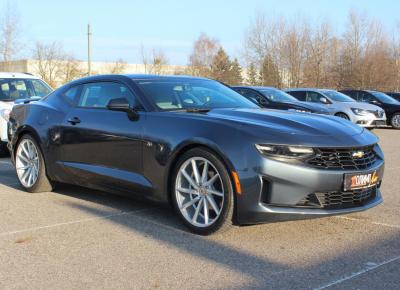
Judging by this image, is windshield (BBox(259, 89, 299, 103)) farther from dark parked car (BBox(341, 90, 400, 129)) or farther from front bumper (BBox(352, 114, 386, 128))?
dark parked car (BBox(341, 90, 400, 129))

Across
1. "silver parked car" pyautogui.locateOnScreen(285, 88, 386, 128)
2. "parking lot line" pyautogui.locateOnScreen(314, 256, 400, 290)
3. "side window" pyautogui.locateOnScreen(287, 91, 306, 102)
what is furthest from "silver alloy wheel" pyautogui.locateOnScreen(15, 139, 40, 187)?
"side window" pyautogui.locateOnScreen(287, 91, 306, 102)

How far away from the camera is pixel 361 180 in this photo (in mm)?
4500

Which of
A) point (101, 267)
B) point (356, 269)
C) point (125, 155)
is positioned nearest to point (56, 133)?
point (125, 155)

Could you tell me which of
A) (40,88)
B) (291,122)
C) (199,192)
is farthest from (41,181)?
(40,88)

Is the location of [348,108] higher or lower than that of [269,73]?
lower

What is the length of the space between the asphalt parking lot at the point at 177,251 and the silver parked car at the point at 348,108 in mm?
11666

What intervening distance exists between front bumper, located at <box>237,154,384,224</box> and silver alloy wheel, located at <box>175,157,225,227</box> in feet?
0.92

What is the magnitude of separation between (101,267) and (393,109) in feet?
60.2

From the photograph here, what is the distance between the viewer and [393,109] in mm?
20250

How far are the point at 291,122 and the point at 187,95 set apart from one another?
4.27 feet

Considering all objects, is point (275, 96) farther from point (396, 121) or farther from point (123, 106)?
point (123, 106)

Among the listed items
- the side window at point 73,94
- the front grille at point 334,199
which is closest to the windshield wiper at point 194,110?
the front grille at point 334,199

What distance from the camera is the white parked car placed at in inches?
386

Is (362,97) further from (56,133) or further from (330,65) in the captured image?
(330,65)
